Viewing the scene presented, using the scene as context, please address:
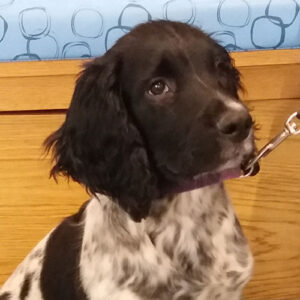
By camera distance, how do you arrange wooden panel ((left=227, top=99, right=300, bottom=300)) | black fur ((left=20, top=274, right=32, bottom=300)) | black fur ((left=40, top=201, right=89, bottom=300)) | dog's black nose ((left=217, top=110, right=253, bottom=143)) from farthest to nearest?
wooden panel ((left=227, top=99, right=300, bottom=300)) < black fur ((left=20, top=274, right=32, bottom=300)) < black fur ((left=40, top=201, right=89, bottom=300)) < dog's black nose ((left=217, top=110, right=253, bottom=143))

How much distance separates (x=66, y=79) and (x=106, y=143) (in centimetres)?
38

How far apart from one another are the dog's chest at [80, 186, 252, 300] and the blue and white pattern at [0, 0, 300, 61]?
41 cm

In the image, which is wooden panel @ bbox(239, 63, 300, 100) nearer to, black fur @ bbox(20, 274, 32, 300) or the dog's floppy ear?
the dog's floppy ear

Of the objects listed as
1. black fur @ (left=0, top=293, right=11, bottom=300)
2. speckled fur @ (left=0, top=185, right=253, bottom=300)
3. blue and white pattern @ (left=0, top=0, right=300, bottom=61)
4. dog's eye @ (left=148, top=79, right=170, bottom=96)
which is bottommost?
black fur @ (left=0, top=293, right=11, bottom=300)

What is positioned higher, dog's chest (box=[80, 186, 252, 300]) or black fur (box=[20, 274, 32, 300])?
dog's chest (box=[80, 186, 252, 300])

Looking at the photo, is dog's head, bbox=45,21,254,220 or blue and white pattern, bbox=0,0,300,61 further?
blue and white pattern, bbox=0,0,300,61

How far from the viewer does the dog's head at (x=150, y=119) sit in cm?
108

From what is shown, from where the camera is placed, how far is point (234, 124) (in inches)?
40.6

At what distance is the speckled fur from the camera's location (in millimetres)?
1229

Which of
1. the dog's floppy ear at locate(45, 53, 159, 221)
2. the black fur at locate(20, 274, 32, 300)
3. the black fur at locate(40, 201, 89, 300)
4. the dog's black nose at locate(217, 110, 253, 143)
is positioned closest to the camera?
the dog's black nose at locate(217, 110, 253, 143)

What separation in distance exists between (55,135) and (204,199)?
0.29 metres

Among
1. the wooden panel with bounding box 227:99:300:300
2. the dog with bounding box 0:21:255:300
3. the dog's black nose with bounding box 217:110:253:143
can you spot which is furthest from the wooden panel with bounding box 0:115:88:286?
the dog's black nose with bounding box 217:110:253:143

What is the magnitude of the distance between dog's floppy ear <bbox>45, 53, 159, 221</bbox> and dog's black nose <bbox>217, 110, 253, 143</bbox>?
0.17m

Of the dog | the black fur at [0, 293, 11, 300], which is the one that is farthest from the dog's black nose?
Result: the black fur at [0, 293, 11, 300]
